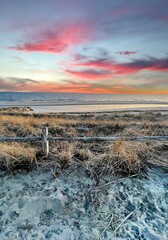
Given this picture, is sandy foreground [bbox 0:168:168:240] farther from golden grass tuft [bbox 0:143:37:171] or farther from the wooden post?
the wooden post

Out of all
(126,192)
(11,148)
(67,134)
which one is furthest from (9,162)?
(67,134)

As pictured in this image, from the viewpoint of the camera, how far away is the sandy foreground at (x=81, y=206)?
426cm

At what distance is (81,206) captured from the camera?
15.4ft

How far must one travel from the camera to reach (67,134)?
10.5 meters

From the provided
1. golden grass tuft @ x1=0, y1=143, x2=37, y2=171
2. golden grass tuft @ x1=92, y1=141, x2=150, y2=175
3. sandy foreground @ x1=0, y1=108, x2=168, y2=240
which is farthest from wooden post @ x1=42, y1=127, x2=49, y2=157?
golden grass tuft @ x1=92, y1=141, x2=150, y2=175

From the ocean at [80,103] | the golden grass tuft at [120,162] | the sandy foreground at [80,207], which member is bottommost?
the sandy foreground at [80,207]

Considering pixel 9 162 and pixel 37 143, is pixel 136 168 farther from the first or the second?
pixel 37 143

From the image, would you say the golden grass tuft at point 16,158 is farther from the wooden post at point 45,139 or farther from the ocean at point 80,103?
the ocean at point 80,103

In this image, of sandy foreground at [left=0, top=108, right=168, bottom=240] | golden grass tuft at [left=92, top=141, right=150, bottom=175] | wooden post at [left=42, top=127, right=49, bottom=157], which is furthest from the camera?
wooden post at [left=42, top=127, right=49, bottom=157]

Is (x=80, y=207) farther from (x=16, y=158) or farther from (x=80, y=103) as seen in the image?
(x=80, y=103)

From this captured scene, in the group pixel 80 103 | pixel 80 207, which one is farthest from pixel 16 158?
pixel 80 103

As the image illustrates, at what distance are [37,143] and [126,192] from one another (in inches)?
159

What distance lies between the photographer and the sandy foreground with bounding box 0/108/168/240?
168 inches

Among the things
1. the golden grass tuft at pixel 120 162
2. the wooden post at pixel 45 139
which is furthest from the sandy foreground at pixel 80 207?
the wooden post at pixel 45 139
